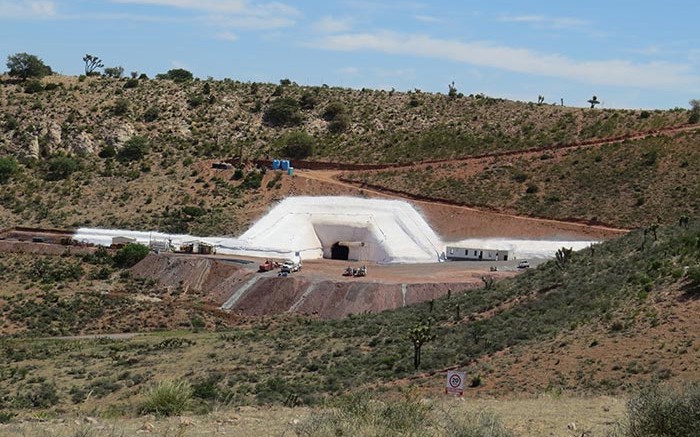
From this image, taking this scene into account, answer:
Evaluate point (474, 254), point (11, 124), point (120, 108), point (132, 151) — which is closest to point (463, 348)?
point (474, 254)

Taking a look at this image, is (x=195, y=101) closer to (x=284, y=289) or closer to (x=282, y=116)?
(x=282, y=116)

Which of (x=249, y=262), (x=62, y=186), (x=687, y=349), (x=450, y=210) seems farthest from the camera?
(x=62, y=186)

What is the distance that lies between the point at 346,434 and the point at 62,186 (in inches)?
3155

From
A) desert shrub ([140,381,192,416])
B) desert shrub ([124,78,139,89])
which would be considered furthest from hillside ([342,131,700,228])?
desert shrub ([140,381,192,416])

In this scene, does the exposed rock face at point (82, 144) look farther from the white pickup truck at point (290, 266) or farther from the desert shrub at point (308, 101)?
the white pickup truck at point (290, 266)

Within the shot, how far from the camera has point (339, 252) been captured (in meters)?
84.1

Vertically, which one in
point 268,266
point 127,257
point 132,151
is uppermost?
point 132,151

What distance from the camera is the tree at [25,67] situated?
4779 inches

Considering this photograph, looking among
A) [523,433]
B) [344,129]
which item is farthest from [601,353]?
[344,129]

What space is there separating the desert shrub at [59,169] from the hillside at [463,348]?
130ft

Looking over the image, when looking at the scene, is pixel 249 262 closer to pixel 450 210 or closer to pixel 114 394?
pixel 450 210

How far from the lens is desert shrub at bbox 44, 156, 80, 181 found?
310 feet

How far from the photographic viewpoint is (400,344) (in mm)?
42188

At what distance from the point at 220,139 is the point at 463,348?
2777 inches
